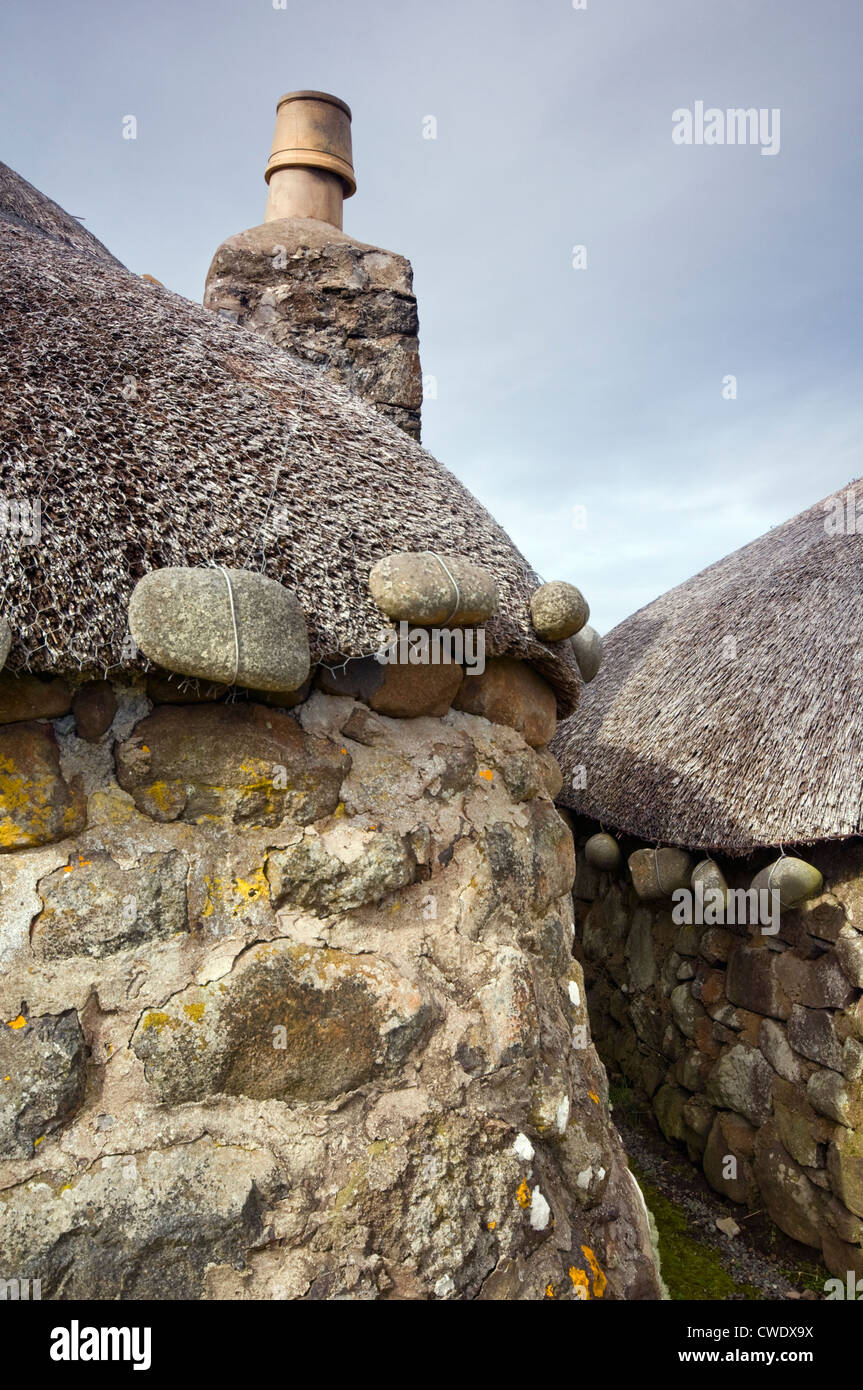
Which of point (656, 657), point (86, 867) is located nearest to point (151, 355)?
point (86, 867)

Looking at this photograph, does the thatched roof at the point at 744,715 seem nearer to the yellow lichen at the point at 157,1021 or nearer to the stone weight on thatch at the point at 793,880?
the stone weight on thatch at the point at 793,880

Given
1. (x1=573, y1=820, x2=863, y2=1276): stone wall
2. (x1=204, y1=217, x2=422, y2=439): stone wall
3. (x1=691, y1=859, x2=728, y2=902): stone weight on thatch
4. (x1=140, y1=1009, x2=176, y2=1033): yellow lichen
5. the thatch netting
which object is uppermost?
the thatch netting

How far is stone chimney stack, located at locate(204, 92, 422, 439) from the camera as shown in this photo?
12.9 feet

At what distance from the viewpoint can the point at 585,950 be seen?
17.9ft

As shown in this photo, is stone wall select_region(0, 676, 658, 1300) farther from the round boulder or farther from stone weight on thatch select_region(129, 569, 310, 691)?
the round boulder

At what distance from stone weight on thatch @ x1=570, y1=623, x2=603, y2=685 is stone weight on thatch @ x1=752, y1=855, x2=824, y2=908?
163cm

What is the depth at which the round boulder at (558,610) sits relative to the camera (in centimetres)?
227

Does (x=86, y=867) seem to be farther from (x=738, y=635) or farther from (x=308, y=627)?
(x=738, y=635)

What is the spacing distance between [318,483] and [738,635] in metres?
3.54

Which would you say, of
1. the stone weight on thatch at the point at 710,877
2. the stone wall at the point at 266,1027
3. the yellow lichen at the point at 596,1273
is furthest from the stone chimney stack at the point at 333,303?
the yellow lichen at the point at 596,1273

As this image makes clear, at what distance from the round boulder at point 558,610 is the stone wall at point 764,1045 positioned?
2.16 m

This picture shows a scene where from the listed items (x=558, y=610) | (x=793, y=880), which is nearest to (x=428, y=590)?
(x=558, y=610)

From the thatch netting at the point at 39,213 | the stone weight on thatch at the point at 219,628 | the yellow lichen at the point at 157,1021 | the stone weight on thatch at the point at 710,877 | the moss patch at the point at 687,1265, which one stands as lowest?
the moss patch at the point at 687,1265

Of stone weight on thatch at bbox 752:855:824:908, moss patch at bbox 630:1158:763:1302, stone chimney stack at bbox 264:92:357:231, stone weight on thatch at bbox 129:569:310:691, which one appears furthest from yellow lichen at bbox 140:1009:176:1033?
stone chimney stack at bbox 264:92:357:231
